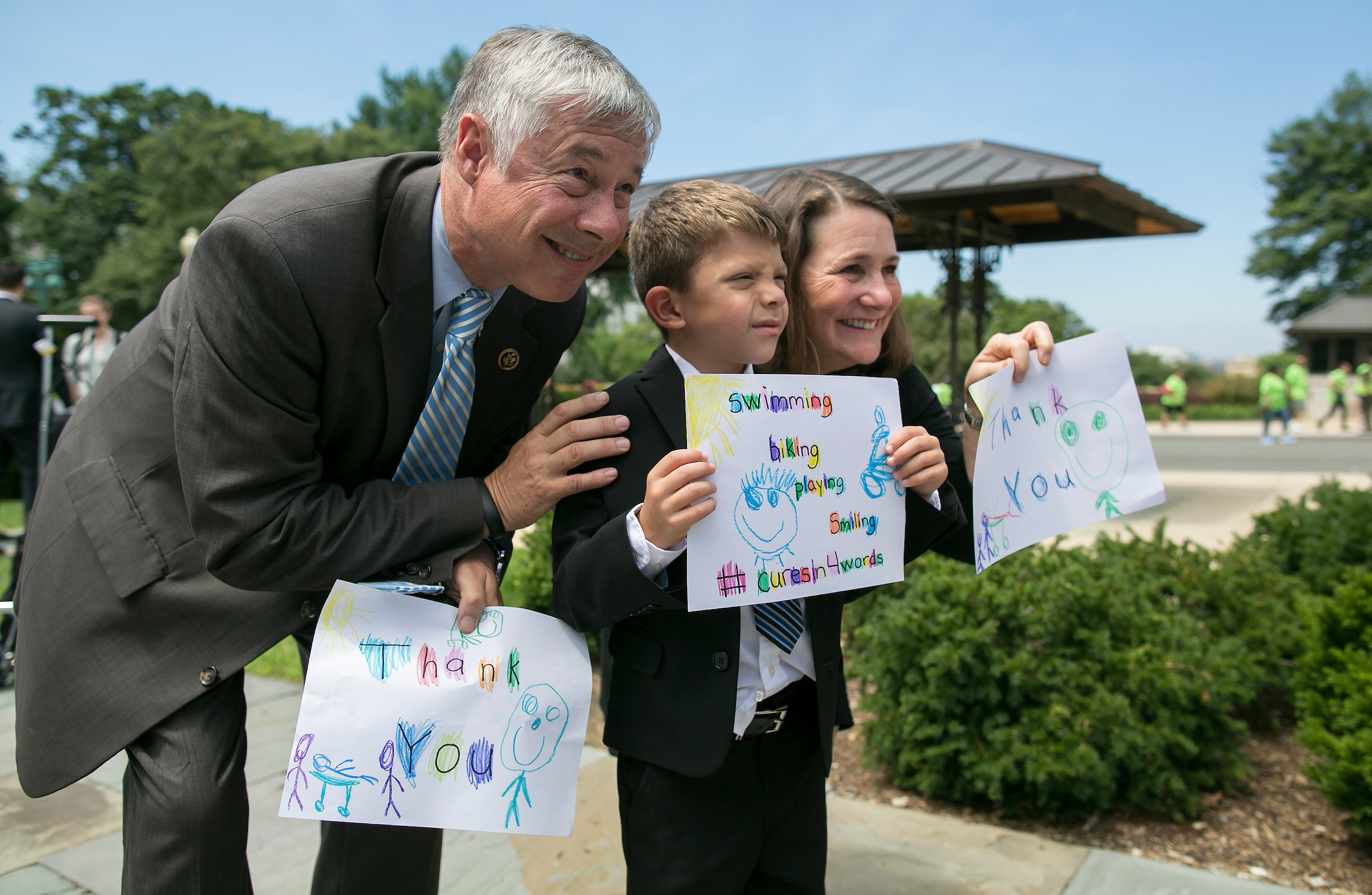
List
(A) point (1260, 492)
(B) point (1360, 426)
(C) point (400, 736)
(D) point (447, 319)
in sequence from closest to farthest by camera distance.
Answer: (C) point (400, 736), (D) point (447, 319), (A) point (1260, 492), (B) point (1360, 426)

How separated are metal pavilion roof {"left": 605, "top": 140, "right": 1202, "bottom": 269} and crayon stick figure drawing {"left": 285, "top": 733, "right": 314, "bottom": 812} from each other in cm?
534

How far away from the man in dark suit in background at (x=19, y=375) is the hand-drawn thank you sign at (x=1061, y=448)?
6.43m

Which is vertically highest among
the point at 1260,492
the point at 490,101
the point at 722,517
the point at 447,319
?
the point at 490,101

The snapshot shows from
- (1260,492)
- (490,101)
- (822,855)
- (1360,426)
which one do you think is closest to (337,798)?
(822,855)

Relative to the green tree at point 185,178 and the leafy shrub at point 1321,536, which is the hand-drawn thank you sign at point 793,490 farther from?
the green tree at point 185,178

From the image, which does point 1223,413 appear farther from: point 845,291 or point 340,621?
point 340,621

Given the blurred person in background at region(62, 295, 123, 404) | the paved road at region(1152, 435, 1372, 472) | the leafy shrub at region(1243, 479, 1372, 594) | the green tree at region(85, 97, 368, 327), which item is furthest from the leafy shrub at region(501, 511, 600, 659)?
the green tree at region(85, 97, 368, 327)

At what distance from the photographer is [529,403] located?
6.33 feet

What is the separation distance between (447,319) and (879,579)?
3.14 feet

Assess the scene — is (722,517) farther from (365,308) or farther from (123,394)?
(123,394)

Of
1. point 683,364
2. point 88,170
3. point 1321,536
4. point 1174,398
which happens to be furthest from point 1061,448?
point 88,170

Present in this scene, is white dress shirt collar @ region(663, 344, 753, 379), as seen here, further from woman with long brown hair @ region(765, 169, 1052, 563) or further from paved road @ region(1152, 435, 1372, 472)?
paved road @ region(1152, 435, 1372, 472)

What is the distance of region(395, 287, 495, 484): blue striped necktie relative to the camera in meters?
1.68

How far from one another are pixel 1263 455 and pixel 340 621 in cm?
1825
